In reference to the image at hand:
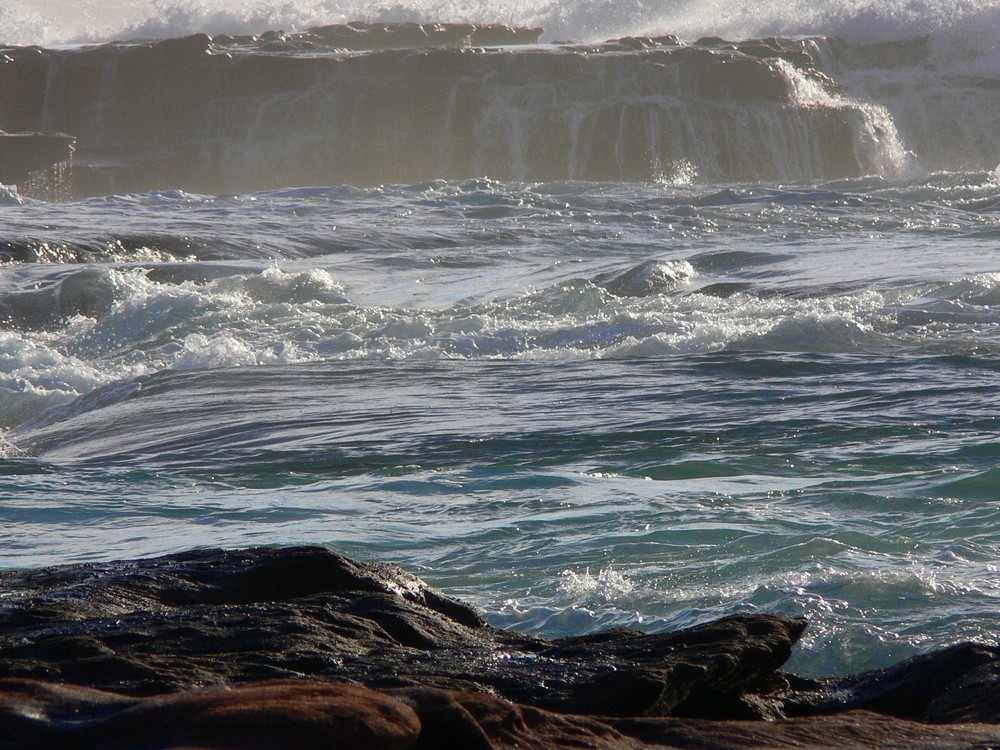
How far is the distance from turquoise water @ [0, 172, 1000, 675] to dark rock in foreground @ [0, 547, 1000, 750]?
34.3 inches

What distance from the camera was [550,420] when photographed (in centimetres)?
765

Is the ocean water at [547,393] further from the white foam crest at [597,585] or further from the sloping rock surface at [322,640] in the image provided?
the sloping rock surface at [322,640]

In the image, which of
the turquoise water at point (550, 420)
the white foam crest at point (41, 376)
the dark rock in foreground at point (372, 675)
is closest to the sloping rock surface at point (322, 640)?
the dark rock in foreground at point (372, 675)

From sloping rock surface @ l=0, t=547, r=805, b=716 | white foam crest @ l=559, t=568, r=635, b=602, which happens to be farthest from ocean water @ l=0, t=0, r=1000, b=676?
sloping rock surface @ l=0, t=547, r=805, b=716

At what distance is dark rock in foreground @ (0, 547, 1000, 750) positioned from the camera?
1.95 m

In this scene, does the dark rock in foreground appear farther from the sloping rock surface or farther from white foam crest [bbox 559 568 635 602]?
white foam crest [bbox 559 568 635 602]

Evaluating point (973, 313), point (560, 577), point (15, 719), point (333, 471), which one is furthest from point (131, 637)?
point (973, 313)

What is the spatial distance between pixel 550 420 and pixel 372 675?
5149 mm

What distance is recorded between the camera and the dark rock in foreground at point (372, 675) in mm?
1952

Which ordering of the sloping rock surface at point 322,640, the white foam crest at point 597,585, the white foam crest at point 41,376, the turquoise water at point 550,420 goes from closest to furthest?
1. the sloping rock surface at point 322,640
2. the white foam crest at point 597,585
3. the turquoise water at point 550,420
4. the white foam crest at point 41,376

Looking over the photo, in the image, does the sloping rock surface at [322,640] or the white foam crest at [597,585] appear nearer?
the sloping rock surface at [322,640]

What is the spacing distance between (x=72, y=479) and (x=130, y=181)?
104ft

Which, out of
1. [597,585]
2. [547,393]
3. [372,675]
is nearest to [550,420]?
[547,393]

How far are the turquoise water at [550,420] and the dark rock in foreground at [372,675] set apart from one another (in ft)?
2.86
